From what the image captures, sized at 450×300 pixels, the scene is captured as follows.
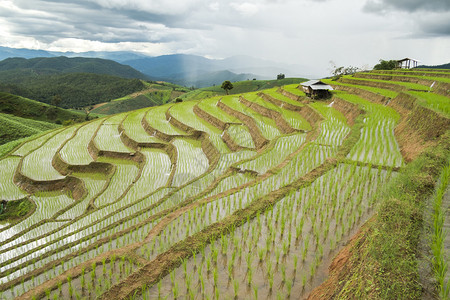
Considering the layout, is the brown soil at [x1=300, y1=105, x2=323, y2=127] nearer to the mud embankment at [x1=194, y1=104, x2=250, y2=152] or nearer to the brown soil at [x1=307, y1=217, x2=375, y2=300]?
the mud embankment at [x1=194, y1=104, x2=250, y2=152]

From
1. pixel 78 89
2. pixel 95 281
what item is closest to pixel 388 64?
pixel 95 281

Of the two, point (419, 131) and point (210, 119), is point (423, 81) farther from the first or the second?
point (210, 119)

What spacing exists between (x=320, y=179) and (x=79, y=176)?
12185 mm

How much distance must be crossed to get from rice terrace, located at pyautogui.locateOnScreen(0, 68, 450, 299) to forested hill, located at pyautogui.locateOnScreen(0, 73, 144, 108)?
79842 mm

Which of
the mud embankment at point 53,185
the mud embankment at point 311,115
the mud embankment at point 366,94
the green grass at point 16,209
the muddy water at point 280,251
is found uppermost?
the mud embankment at point 366,94

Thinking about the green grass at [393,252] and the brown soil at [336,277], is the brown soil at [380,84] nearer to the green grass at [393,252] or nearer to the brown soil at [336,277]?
the green grass at [393,252]

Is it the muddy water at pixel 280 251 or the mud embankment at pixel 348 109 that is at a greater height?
the mud embankment at pixel 348 109

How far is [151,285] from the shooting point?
3.63 metres

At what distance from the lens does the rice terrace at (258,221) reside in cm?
314

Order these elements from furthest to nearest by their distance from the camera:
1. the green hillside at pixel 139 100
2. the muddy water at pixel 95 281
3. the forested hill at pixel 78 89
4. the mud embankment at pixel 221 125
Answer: the forested hill at pixel 78 89 < the green hillside at pixel 139 100 < the mud embankment at pixel 221 125 < the muddy water at pixel 95 281

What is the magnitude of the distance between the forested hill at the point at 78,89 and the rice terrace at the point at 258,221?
262ft

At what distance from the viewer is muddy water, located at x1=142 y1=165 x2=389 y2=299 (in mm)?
3492

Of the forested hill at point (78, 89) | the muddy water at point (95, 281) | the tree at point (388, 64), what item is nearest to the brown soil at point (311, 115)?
the muddy water at point (95, 281)

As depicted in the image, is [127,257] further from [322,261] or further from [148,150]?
[148,150]
